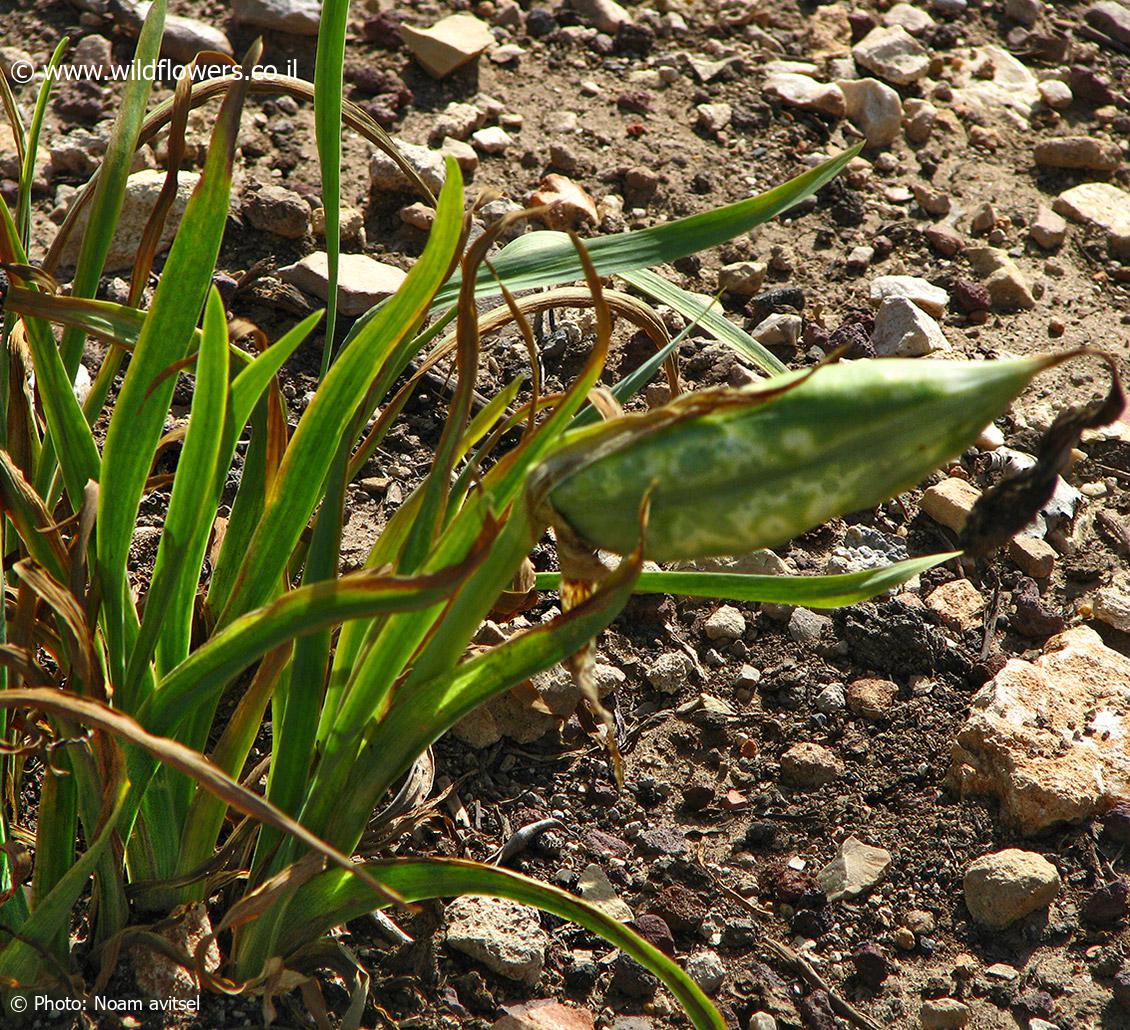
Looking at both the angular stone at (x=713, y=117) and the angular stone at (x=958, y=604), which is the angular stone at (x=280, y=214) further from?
the angular stone at (x=958, y=604)

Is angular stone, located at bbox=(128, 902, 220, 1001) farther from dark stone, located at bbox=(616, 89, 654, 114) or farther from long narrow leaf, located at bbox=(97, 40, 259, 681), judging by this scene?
dark stone, located at bbox=(616, 89, 654, 114)

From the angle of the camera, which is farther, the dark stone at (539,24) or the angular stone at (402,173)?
the dark stone at (539,24)

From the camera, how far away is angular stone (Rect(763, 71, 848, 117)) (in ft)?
8.98

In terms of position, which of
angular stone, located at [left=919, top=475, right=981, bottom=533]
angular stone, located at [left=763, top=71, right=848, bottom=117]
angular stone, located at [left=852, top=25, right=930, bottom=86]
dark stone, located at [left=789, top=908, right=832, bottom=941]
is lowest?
dark stone, located at [left=789, top=908, right=832, bottom=941]

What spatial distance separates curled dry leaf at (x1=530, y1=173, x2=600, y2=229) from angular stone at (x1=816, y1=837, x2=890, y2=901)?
1322 mm

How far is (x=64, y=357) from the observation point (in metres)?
1.26

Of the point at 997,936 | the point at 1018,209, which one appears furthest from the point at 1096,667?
the point at 1018,209

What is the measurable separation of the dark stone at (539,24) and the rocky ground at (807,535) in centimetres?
2

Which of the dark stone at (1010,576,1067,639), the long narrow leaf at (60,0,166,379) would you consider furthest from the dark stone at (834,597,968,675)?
the long narrow leaf at (60,0,166,379)

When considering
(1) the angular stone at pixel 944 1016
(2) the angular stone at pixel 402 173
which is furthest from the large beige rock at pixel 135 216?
(1) the angular stone at pixel 944 1016

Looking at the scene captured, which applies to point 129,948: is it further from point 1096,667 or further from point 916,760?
point 1096,667

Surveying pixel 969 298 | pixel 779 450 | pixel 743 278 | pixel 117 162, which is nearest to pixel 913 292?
pixel 969 298

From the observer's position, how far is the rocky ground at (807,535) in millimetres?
1388

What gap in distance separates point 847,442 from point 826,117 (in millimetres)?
2293
